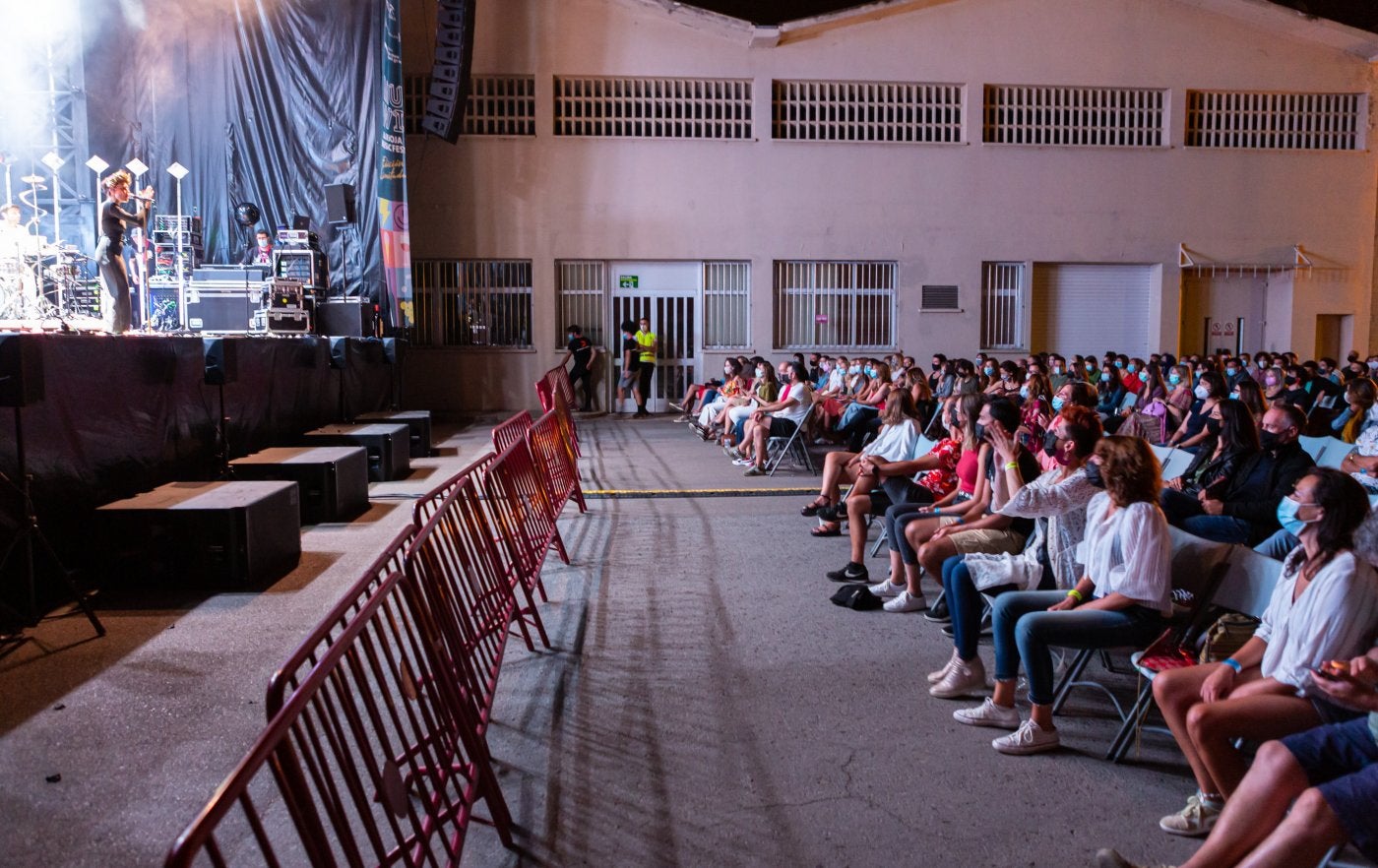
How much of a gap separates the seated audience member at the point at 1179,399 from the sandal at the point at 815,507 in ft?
17.8

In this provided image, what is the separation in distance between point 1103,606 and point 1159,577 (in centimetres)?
25

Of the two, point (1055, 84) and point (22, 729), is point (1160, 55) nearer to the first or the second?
point (1055, 84)

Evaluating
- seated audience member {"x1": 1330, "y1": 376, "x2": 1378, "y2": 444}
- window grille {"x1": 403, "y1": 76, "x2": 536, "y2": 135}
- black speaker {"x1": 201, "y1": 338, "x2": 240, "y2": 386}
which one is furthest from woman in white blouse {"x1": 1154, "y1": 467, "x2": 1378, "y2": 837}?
window grille {"x1": 403, "y1": 76, "x2": 536, "y2": 135}

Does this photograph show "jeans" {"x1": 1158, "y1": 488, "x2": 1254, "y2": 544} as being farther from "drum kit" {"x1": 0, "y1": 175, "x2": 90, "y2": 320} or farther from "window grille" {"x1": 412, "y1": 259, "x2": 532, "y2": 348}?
"window grille" {"x1": 412, "y1": 259, "x2": 532, "y2": 348}

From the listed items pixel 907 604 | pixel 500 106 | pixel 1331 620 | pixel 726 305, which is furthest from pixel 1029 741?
pixel 500 106

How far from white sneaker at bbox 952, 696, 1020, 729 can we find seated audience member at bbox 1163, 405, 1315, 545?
2.60m

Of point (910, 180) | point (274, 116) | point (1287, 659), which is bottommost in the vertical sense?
point (1287, 659)

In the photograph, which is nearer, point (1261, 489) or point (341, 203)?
point (1261, 489)

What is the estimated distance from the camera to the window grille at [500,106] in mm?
19938

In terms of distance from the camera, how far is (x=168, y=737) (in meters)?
4.22

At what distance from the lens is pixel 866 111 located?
68.2 ft

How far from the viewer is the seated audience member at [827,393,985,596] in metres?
6.25

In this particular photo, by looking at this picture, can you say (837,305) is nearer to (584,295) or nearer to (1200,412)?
(584,295)

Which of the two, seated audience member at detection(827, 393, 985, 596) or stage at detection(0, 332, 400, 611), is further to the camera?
seated audience member at detection(827, 393, 985, 596)
